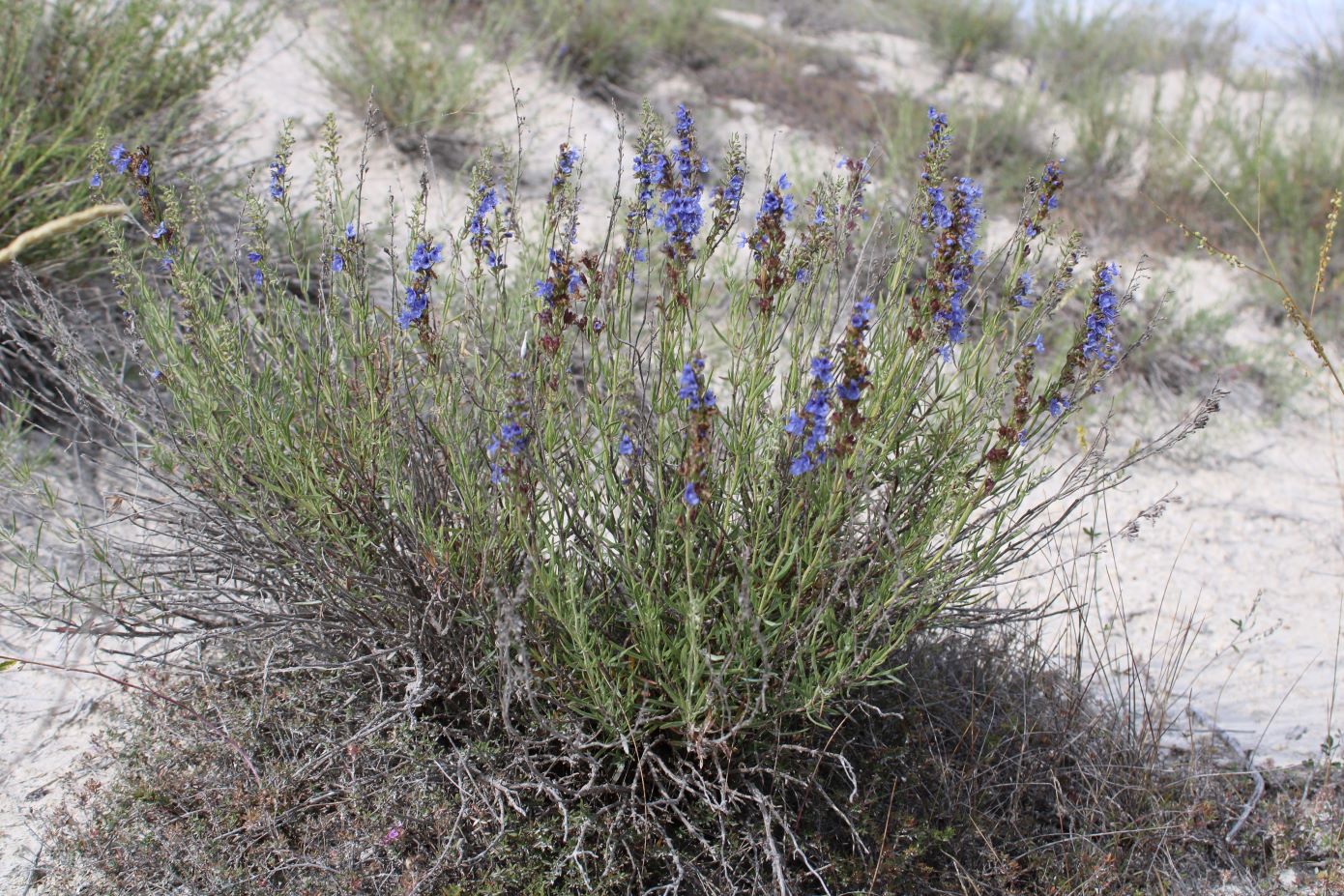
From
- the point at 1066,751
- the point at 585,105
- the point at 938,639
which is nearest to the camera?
the point at 1066,751

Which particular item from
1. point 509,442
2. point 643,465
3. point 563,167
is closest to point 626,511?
point 643,465

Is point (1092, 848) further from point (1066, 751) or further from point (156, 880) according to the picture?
point (156, 880)

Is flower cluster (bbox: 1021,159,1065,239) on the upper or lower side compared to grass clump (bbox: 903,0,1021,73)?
upper

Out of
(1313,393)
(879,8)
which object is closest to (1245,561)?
(1313,393)

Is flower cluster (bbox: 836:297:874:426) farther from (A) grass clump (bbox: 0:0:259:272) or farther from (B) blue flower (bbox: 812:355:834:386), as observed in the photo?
(A) grass clump (bbox: 0:0:259:272)

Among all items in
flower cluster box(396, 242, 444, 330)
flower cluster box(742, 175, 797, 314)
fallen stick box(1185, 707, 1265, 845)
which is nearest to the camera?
flower cluster box(742, 175, 797, 314)

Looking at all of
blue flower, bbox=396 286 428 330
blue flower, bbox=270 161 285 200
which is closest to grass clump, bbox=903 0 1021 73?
blue flower, bbox=270 161 285 200

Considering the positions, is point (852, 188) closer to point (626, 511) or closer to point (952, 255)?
point (952, 255)

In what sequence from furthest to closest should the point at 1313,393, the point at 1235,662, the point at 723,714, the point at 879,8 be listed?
the point at 879,8, the point at 1313,393, the point at 1235,662, the point at 723,714
